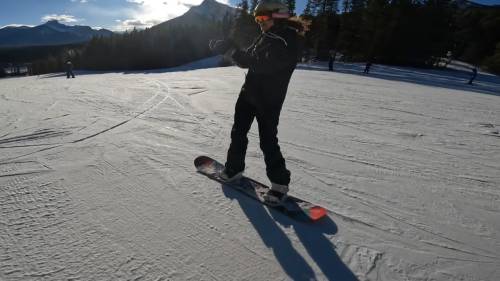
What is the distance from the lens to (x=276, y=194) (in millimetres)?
2918

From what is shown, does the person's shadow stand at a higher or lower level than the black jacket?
lower

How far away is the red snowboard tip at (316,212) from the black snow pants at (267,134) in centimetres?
36

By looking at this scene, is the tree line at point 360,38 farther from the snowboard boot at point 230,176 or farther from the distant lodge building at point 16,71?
the snowboard boot at point 230,176

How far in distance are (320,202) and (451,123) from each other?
5730mm

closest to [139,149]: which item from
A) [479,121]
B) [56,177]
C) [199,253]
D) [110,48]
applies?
[56,177]

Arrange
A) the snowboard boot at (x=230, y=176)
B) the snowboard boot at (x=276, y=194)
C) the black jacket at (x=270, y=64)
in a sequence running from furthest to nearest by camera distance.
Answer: the snowboard boot at (x=230, y=176), the snowboard boot at (x=276, y=194), the black jacket at (x=270, y=64)

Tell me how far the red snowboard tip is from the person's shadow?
42 mm

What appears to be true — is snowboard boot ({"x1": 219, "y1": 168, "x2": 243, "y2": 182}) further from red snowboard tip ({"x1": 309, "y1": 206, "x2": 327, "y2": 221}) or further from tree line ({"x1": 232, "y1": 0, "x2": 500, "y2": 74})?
tree line ({"x1": 232, "y1": 0, "x2": 500, "y2": 74})

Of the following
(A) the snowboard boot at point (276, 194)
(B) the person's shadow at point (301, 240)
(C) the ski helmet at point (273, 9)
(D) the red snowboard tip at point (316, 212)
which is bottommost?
(B) the person's shadow at point (301, 240)

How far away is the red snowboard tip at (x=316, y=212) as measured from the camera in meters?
2.63

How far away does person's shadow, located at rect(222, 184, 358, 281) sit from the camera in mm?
2025

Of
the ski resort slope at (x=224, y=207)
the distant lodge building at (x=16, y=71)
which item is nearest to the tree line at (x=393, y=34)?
the ski resort slope at (x=224, y=207)

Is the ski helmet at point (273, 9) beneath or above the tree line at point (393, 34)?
beneath

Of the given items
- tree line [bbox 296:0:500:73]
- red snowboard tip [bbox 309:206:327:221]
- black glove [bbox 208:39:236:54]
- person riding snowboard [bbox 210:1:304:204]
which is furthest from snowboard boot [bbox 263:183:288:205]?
tree line [bbox 296:0:500:73]
